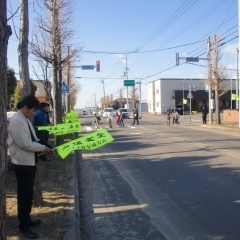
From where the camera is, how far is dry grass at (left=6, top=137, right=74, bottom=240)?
466 centimetres

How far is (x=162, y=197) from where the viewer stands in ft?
22.2

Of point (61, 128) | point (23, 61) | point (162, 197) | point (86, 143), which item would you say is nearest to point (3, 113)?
point (86, 143)

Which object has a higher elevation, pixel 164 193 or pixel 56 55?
pixel 56 55

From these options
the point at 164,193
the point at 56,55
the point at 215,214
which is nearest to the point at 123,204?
the point at 164,193

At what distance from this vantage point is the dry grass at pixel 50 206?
4664 mm

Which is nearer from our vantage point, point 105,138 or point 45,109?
point 105,138

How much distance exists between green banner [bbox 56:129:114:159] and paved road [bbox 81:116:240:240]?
129cm

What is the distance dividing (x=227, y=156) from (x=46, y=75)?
32.9 feet

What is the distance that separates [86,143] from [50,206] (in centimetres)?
164

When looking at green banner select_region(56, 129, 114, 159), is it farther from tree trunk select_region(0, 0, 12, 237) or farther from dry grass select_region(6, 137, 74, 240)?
tree trunk select_region(0, 0, 12, 237)

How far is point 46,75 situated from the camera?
17312 mm

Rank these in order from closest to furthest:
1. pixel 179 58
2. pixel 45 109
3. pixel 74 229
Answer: pixel 74 229 < pixel 45 109 < pixel 179 58

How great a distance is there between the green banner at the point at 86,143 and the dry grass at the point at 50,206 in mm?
1033

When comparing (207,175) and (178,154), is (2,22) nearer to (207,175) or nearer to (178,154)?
(207,175)
